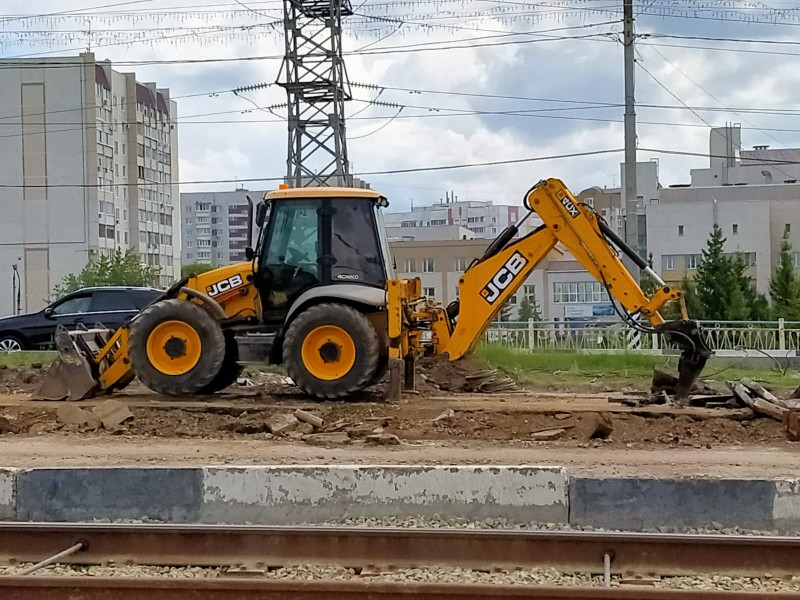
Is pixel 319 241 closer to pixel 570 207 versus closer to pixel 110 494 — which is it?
pixel 570 207

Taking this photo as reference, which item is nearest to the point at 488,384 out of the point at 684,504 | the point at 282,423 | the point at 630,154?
the point at 282,423

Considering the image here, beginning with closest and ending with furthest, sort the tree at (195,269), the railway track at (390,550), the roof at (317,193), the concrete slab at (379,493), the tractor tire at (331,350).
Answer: the railway track at (390,550) < the concrete slab at (379,493) < the tractor tire at (331,350) < the roof at (317,193) < the tree at (195,269)

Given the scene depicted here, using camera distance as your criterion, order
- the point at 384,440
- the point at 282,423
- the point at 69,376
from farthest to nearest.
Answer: the point at 69,376 < the point at 282,423 < the point at 384,440

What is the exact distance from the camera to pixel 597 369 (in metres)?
18.4

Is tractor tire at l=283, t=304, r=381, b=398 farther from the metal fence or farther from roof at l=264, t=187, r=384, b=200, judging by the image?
the metal fence

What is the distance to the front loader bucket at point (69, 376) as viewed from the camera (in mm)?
13062

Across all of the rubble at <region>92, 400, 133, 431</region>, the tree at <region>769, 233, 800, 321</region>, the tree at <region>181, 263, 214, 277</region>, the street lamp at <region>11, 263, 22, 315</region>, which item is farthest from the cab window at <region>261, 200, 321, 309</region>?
the street lamp at <region>11, 263, 22, 315</region>

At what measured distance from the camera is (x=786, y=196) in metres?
79.9

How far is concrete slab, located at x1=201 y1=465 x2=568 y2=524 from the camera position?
7.36 metres

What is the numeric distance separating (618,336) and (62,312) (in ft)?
40.3

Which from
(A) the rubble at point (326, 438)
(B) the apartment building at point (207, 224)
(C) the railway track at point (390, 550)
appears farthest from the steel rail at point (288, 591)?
(B) the apartment building at point (207, 224)

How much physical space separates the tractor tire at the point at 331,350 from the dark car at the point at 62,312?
10.1m

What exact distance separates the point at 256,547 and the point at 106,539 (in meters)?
1.00

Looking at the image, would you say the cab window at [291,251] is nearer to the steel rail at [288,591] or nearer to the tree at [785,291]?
the steel rail at [288,591]
